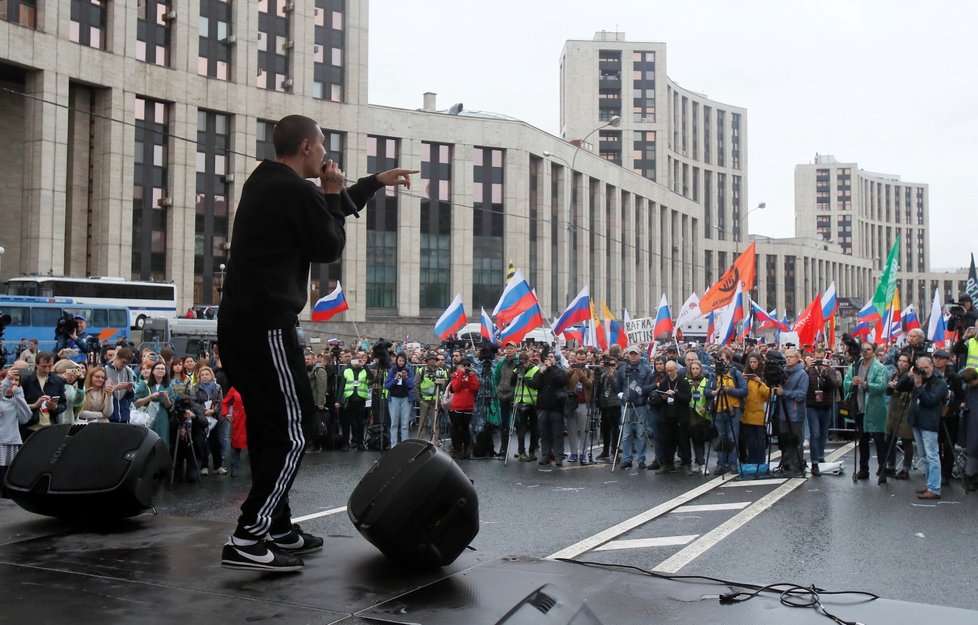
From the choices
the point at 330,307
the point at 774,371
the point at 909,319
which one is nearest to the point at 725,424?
the point at 774,371

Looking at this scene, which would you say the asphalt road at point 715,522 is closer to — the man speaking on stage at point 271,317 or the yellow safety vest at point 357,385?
the man speaking on stage at point 271,317

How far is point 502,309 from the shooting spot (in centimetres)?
2425

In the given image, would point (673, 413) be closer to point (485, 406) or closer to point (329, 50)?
point (485, 406)

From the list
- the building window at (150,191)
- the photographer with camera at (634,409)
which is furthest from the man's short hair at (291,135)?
the building window at (150,191)

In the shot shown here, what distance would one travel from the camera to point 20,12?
154 ft

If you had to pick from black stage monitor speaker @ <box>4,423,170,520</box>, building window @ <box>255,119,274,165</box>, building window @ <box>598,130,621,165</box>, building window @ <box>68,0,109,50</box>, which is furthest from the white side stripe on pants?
building window @ <box>598,130,621,165</box>

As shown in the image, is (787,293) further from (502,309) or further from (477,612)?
(477,612)

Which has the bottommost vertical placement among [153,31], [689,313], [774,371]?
[774,371]

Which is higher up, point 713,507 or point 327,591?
point 327,591

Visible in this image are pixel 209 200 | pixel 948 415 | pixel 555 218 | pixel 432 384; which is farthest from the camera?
pixel 555 218

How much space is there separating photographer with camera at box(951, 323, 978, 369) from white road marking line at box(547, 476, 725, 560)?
4.12 metres

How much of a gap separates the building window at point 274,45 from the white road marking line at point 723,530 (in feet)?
172

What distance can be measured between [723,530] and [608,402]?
737 cm

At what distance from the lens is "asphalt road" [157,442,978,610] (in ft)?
23.9
